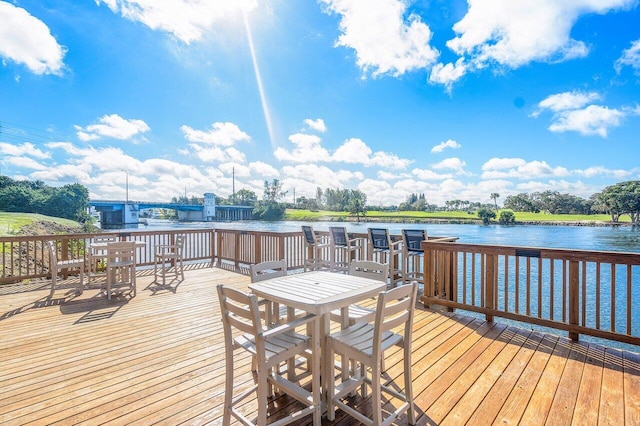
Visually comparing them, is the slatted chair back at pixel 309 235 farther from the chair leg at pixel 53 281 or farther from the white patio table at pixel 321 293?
the chair leg at pixel 53 281

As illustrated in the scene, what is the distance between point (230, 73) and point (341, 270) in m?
8.35

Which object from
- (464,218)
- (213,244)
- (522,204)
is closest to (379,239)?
(213,244)

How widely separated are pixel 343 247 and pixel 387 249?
97 centimetres

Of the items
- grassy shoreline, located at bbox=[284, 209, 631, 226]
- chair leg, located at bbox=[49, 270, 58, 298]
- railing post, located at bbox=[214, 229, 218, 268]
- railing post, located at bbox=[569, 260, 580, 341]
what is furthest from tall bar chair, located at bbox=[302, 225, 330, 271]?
grassy shoreline, located at bbox=[284, 209, 631, 226]

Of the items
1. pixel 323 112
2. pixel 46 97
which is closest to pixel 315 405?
pixel 323 112

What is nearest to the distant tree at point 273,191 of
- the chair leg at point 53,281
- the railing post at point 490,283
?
the chair leg at point 53,281

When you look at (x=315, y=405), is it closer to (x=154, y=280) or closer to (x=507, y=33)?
(x=154, y=280)

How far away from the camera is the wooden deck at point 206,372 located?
1.95m

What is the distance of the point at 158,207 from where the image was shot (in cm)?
2680

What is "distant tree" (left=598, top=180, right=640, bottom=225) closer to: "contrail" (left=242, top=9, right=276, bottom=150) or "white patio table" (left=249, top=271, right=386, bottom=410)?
"contrail" (left=242, top=9, right=276, bottom=150)

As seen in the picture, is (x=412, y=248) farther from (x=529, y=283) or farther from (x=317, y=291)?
(x=317, y=291)

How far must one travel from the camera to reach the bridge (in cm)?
2374

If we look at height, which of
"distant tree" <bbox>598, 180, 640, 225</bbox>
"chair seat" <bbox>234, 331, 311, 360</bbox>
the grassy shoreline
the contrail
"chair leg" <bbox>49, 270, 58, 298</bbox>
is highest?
the contrail

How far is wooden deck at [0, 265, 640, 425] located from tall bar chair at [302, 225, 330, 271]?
109 inches
